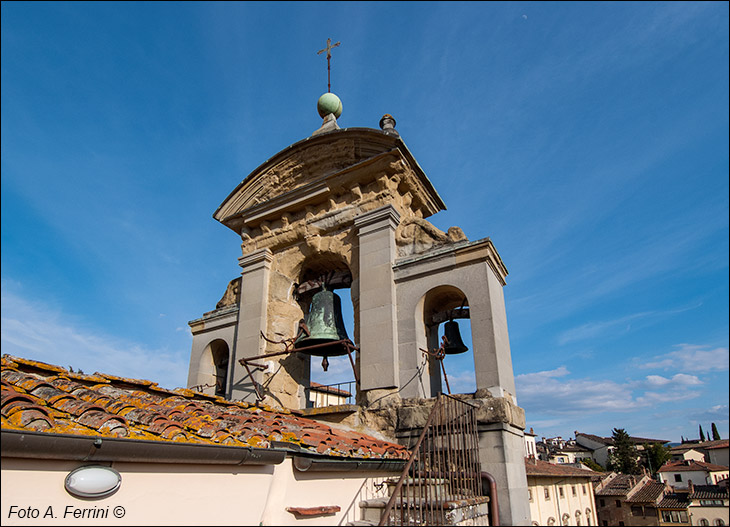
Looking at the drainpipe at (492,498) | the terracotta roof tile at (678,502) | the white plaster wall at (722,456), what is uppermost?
the white plaster wall at (722,456)

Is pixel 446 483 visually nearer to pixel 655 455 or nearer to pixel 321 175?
pixel 321 175

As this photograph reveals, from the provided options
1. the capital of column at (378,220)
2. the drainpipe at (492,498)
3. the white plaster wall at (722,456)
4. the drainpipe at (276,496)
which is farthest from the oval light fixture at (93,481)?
the capital of column at (378,220)

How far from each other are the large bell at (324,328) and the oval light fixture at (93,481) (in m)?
4.65

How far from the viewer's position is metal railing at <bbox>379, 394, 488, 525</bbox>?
470 cm

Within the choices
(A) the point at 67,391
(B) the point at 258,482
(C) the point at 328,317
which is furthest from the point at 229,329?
(B) the point at 258,482

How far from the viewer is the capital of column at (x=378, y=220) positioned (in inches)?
319

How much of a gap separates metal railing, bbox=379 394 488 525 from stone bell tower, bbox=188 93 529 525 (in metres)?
0.26

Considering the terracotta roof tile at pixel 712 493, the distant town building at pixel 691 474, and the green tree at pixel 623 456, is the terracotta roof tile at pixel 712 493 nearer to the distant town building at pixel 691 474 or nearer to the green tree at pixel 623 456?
the distant town building at pixel 691 474

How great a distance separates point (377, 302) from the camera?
7.71 m

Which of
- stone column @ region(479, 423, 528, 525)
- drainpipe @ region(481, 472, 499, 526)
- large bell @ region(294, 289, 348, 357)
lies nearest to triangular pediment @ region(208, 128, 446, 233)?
large bell @ region(294, 289, 348, 357)

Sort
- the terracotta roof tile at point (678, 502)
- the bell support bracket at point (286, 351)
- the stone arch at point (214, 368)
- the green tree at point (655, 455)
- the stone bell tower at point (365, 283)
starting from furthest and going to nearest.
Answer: the green tree at point (655, 455) → the stone arch at point (214, 368) → the bell support bracket at point (286, 351) → the terracotta roof tile at point (678, 502) → the stone bell tower at point (365, 283)

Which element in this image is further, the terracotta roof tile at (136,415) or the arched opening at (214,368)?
the arched opening at (214,368)

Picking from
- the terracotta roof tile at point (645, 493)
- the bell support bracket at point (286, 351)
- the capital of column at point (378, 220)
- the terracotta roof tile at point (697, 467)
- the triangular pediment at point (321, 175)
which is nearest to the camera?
the terracotta roof tile at point (697, 467)

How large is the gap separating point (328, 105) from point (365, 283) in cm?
519
